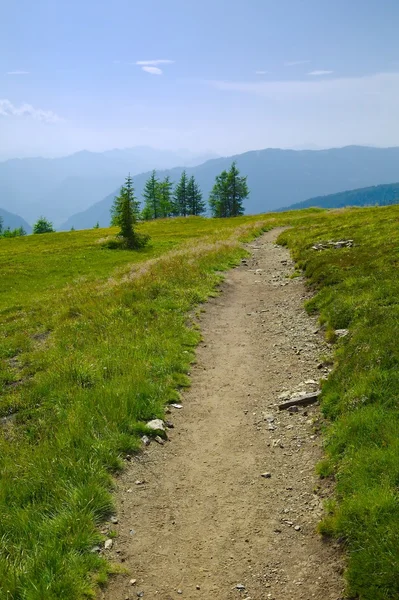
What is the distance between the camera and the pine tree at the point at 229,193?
366 feet

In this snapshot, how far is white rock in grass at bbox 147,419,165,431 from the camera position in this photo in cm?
936

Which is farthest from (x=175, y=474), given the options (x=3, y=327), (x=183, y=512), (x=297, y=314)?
(x=3, y=327)

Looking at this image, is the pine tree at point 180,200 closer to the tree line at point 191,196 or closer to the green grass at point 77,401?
the tree line at point 191,196

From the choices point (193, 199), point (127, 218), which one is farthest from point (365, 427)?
point (193, 199)

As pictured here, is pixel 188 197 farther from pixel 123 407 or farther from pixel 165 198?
pixel 123 407

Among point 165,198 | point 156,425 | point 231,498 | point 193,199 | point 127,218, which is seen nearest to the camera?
point 231,498

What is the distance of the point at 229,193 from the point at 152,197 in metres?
20.5

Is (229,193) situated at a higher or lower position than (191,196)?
lower

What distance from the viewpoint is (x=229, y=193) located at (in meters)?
Result: 113

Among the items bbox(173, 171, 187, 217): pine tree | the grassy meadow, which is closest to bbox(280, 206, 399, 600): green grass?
the grassy meadow

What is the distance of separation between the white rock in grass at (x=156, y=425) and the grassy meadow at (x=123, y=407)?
202 millimetres

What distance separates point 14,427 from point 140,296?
33.0ft

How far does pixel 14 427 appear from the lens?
10.2 meters

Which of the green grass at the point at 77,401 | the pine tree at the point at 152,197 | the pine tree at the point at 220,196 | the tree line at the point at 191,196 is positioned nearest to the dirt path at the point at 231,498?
the green grass at the point at 77,401
